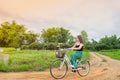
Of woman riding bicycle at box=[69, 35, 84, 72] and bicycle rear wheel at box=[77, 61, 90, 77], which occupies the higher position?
woman riding bicycle at box=[69, 35, 84, 72]

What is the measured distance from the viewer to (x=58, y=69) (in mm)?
Result: 10430

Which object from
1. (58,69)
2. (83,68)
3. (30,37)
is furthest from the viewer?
(30,37)

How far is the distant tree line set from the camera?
7916cm

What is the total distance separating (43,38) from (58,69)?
256ft

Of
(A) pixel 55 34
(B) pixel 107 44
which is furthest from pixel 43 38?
(B) pixel 107 44

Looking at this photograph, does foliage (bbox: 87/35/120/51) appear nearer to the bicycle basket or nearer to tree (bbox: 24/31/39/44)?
tree (bbox: 24/31/39/44)

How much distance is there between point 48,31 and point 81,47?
255 feet

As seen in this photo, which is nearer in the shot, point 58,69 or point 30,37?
point 58,69

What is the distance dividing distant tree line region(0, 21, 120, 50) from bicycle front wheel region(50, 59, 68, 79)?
211 feet

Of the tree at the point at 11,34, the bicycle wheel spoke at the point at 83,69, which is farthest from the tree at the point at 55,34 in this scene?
the bicycle wheel spoke at the point at 83,69

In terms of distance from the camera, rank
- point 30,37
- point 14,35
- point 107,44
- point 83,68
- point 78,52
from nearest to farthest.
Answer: point 78,52 → point 83,68 → point 107,44 → point 30,37 → point 14,35

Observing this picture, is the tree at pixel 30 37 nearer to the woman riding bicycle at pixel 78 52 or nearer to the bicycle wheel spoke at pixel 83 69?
the bicycle wheel spoke at pixel 83 69

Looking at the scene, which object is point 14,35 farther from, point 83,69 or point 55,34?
point 83,69

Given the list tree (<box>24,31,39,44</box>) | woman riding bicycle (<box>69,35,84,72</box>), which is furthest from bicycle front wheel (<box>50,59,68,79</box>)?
tree (<box>24,31,39,44</box>)
